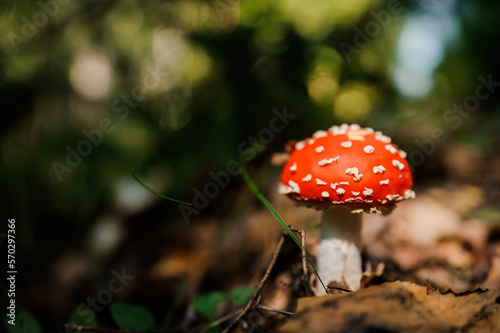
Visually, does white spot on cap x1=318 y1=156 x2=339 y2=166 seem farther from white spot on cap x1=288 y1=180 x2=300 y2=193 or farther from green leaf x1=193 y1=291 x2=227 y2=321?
green leaf x1=193 y1=291 x2=227 y2=321

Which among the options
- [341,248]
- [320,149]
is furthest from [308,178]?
[341,248]

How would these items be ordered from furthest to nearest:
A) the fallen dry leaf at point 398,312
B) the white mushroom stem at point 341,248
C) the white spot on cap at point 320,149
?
the white mushroom stem at point 341,248 < the white spot on cap at point 320,149 < the fallen dry leaf at point 398,312

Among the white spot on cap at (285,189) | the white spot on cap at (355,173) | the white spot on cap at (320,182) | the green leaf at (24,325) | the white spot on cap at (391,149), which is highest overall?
the white spot on cap at (391,149)

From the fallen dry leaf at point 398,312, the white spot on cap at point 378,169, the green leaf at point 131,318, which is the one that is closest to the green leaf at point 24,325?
the green leaf at point 131,318

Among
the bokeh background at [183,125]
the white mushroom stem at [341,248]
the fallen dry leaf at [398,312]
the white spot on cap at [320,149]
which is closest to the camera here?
the fallen dry leaf at [398,312]

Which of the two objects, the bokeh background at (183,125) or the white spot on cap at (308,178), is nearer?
the white spot on cap at (308,178)

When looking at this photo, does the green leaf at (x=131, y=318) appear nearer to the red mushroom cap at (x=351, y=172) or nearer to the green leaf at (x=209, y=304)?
the green leaf at (x=209, y=304)

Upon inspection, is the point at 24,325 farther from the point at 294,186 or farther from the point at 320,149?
the point at 320,149

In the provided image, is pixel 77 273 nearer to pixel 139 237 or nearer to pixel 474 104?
pixel 139 237
